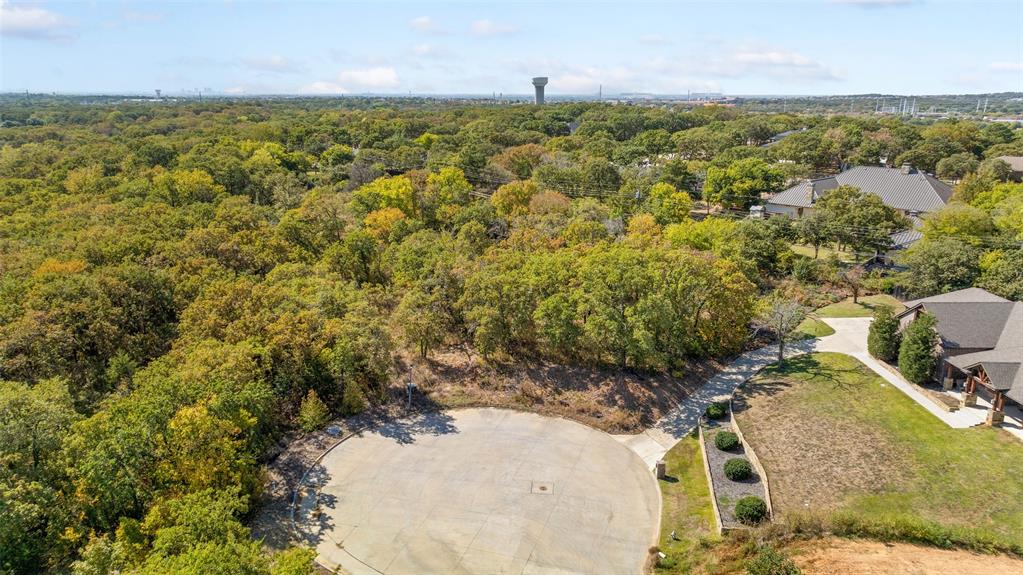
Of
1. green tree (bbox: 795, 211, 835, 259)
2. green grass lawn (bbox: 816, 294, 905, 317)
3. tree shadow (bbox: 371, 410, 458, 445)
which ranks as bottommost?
tree shadow (bbox: 371, 410, 458, 445)

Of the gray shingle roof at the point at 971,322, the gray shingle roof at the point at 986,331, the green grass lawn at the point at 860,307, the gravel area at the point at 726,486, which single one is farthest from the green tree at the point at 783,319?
the gravel area at the point at 726,486

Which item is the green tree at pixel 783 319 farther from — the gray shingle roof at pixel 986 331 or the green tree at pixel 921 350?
the gray shingle roof at pixel 986 331

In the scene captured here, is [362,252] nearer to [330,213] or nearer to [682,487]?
[330,213]

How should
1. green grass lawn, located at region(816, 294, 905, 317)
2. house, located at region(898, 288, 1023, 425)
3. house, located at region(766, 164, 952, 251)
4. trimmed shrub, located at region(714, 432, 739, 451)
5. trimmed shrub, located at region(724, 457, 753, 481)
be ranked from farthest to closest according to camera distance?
1. house, located at region(766, 164, 952, 251)
2. green grass lawn, located at region(816, 294, 905, 317)
3. house, located at region(898, 288, 1023, 425)
4. trimmed shrub, located at region(714, 432, 739, 451)
5. trimmed shrub, located at region(724, 457, 753, 481)

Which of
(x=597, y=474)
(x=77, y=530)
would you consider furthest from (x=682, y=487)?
(x=77, y=530)

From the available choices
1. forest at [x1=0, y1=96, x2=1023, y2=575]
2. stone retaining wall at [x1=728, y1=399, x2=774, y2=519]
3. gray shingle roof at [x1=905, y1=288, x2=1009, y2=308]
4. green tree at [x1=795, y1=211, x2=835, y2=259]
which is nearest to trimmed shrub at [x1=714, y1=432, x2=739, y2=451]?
stone retaining wall at [x1=728, y1=399, x2=774, y2=519]

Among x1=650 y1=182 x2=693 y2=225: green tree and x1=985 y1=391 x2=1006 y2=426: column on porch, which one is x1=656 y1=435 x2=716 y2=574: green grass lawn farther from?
x1=650 y1=182 x2=693 y2=225: green tree

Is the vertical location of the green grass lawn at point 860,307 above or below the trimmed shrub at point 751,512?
above
